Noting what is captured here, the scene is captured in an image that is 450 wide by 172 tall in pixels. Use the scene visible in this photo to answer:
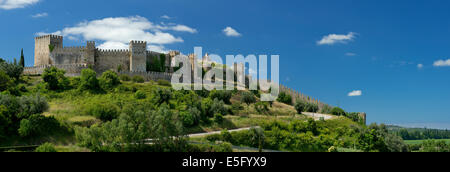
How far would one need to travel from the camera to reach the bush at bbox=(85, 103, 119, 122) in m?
36.1

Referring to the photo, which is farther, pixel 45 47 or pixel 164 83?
pixel 45 47

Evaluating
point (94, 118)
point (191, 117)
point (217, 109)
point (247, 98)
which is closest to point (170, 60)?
point (247, 98)

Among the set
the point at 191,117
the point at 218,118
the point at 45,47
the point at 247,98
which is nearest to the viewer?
the point at 191,117

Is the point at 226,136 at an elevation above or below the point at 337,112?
below

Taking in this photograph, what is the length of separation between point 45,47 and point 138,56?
1277cm

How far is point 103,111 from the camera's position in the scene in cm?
3619

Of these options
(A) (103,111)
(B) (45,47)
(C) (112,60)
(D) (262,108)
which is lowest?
(A) (103,111)

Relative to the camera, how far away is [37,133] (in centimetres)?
3186

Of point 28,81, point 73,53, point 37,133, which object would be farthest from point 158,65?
point 37,133

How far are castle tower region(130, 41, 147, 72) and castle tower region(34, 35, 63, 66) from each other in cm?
988

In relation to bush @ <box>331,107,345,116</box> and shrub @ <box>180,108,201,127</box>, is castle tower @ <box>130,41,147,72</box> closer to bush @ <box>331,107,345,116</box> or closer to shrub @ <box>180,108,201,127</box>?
shrub @ <box>180,108,201,127</box>

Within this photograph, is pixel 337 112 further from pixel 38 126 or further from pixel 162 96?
pixel 38 126

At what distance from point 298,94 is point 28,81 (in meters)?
39.2
